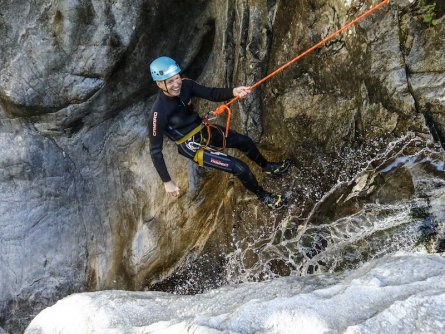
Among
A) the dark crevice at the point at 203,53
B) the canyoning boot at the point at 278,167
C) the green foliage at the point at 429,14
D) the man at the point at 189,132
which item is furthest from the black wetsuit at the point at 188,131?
the green foliage at the point at 429,14

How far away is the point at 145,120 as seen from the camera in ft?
24.0

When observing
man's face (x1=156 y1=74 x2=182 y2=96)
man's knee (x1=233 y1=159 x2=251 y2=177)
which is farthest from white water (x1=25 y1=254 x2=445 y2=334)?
man's face (x1=156 y1=74 x2=182 y2=96)

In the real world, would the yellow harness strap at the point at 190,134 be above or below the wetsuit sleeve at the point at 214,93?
below

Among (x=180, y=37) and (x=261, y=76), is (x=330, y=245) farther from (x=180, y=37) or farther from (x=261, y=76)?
(x=180, y=37)

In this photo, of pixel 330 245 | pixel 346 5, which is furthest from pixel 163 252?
pixel 346 5

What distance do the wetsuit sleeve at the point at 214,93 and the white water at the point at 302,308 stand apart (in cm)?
223

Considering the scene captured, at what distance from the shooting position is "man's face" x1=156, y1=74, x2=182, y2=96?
522cm

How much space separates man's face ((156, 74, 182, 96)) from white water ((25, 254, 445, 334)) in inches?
93.1

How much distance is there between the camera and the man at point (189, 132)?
524cm

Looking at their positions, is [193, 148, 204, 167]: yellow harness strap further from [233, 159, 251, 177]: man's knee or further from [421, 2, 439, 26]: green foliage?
[421, 2, 439, 26]: green foliage

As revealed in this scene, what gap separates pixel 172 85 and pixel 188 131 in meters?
0.65

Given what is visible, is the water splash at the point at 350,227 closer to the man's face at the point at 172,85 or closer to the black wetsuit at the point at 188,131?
the black wetsuit at the point at 188,131

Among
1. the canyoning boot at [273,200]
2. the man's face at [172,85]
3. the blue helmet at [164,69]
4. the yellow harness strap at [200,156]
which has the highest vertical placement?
the blue helmet at [164,69]

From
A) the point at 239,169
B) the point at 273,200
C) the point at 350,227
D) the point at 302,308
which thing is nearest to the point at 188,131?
the point at 239,169
